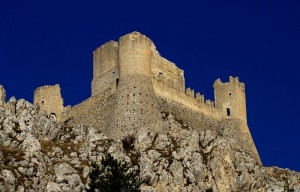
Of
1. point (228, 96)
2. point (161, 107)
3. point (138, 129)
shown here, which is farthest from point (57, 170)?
point (228, 96)

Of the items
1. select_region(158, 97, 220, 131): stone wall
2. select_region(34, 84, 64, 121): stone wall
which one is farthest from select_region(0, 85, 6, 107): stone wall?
select_region(158, 97, 220, 131): stone wall

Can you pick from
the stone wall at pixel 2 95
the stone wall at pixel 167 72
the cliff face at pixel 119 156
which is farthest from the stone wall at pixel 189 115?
the stone wall at pixel 2 95

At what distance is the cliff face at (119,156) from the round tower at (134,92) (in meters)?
1.83

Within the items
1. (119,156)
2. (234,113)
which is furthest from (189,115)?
(119,156)

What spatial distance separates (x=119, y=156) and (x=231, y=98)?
79.5 feet

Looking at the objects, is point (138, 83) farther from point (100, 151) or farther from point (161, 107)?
point (100, 151)

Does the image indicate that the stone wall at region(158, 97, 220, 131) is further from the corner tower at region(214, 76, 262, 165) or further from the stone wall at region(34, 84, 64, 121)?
the stone wall at region(34, 84, 64, 121)

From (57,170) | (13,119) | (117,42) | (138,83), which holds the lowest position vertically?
(57,170)

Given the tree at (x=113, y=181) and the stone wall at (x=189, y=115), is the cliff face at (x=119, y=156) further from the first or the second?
the tree at (x=113, y=181)

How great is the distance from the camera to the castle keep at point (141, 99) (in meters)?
92.8

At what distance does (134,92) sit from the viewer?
92938 millimetres

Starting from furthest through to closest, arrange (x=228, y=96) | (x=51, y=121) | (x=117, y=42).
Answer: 1. (x=228, y=96)
2. (x=117, y=42)
3. (x=51, y=121)

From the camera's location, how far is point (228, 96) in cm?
10531

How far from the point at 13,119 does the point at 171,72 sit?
2100 cm
